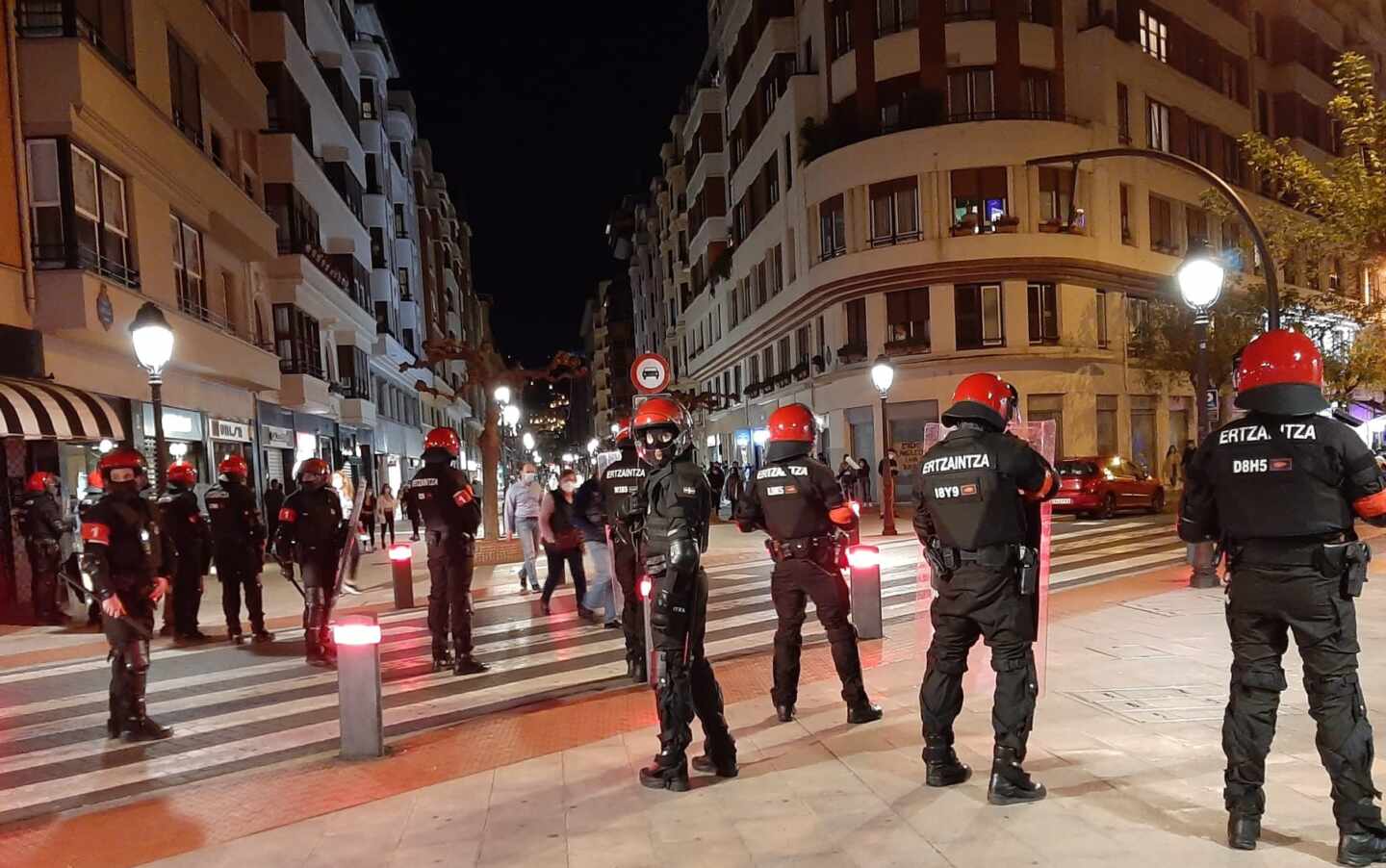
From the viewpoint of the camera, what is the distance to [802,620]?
20.9ft

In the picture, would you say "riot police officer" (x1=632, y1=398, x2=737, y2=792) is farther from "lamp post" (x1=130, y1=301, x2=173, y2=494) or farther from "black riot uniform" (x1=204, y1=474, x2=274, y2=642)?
"lamp post" (x1=130, y1=301, x2=173, y2=494)

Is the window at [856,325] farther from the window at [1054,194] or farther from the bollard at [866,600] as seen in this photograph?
the bollard at [866,600]

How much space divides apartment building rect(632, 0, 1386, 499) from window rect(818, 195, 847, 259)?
0.07 metres

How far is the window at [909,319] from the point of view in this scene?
31797mm

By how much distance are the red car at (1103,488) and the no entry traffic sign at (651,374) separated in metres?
13.5

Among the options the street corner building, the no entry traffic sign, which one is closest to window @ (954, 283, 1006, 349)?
the street corner building

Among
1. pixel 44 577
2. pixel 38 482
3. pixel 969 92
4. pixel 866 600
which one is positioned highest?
→ pixel 969 92

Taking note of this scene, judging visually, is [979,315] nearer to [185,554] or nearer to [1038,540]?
[185,554]

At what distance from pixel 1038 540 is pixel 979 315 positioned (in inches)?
1099

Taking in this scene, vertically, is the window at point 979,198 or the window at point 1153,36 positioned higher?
the window at point 1153,36

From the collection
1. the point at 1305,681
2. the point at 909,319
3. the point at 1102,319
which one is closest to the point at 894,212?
the point at 909,319

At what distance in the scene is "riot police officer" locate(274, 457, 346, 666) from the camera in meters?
9.30

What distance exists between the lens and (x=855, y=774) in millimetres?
5250

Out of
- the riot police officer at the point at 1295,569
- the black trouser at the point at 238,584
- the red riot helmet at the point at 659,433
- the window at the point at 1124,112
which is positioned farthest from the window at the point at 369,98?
the riot police officer at the point at 1295,569
